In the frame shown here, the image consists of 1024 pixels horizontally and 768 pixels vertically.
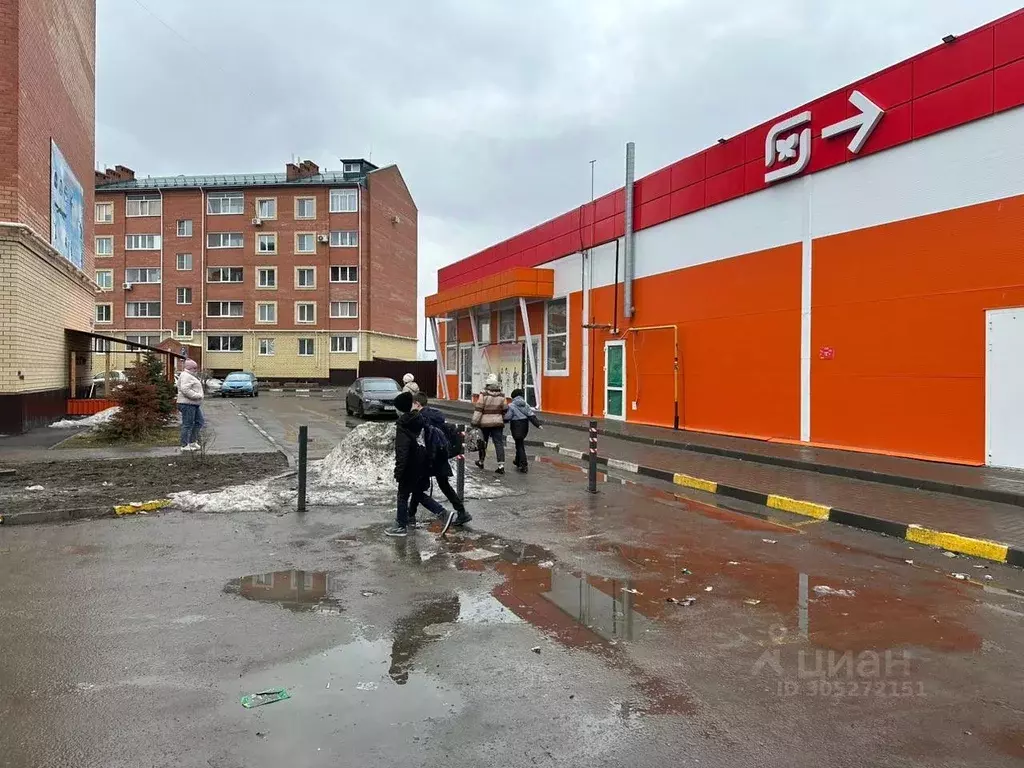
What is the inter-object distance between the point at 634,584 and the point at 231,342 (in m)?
50.8

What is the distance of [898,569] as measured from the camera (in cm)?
628

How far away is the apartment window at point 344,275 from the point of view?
167 feet

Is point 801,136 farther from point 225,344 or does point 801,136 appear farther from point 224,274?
point 224,274

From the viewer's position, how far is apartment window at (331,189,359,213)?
50.6m

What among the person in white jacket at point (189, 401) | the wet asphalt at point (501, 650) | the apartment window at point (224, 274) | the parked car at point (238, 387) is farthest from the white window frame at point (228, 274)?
the wet asphalt at point (501, 650)

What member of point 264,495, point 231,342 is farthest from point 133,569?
point 231,342

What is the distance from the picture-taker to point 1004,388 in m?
10.9

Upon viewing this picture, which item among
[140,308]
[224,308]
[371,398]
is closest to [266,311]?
[224,308]

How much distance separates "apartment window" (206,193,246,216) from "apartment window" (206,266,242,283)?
4131 mm

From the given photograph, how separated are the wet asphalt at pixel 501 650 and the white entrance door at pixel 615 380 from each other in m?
13.2

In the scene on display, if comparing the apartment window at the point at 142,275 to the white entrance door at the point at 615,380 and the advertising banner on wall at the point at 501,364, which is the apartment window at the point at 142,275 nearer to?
the advertising banner on wall at the point at 501,364

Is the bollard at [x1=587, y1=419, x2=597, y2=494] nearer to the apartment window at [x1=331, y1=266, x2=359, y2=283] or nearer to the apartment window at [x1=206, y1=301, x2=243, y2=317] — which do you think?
the apartment window at [x1=331, y1=266, x2=359, y2=283]

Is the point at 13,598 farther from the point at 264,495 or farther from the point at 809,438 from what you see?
the point at 809,438

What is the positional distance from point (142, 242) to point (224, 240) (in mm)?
6603
